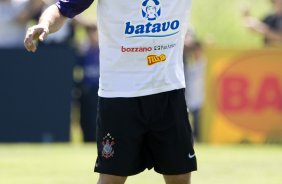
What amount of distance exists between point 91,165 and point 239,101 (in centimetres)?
344

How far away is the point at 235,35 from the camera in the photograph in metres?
19.7

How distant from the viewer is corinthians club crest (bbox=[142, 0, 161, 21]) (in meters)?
Result: 5.59

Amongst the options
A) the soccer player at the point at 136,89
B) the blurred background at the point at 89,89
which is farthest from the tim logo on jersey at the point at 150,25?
the blurred background at the point at 89,89

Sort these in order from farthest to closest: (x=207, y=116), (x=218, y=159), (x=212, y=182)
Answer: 1. (x=207, y=116)
2. (x=218, y=159)
3. (x=212, y=182)

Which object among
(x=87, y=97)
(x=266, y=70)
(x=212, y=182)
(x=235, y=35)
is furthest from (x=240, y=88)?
(x=235, y=35)

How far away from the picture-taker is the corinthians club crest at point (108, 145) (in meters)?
5.62

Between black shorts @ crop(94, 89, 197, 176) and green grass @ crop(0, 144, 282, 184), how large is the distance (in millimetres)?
3050

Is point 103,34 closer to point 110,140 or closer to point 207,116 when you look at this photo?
point 110,140

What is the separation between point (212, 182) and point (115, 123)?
3.34 m

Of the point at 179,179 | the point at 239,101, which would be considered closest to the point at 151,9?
the point at 179,179

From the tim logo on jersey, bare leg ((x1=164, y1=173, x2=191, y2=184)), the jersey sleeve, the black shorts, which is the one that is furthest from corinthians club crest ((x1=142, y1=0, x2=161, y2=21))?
bare leg ((x1=164, y1=173, x2=191, y2=184))

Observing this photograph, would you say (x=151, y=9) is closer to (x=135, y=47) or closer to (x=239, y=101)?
(x=135, y=47)

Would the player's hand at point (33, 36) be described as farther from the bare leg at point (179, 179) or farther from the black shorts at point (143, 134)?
the bare leg at point (179, 179)

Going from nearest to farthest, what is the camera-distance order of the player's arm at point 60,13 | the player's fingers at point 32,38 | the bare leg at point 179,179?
1. the player's fingers at point 32,38
2. the player's arm at point 60,13
3. the bare leg at point 179,179
